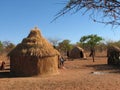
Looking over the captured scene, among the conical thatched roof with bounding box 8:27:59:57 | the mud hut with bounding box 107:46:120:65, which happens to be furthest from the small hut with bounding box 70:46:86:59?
the conical thatched roof with bounding box 8:27:59:57

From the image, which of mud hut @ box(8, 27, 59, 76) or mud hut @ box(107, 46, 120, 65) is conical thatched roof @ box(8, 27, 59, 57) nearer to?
mud hut @ box(8, 27, 59, 76)

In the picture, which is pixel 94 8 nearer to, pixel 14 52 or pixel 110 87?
pixel 110 87

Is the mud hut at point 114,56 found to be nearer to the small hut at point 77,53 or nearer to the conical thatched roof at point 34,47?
the conical thatched roof at point 34,47

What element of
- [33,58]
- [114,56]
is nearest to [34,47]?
[33,58]

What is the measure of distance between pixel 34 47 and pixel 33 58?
2.58 ft

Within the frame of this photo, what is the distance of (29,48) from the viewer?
16.8m

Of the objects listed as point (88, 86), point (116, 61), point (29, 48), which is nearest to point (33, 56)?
point (29, 48)

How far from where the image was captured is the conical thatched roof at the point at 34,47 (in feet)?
53.8

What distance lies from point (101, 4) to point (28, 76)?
1392 cm

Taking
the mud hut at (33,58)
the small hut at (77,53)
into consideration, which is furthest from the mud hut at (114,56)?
the small hut at (77,53)

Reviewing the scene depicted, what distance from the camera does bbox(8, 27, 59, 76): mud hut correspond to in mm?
16219

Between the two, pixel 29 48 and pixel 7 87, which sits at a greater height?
pixel 29 48

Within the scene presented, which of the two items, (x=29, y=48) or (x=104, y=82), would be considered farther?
(x=29, y=48)

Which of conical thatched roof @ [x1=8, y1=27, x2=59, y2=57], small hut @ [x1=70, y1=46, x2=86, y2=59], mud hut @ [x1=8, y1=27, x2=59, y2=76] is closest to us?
mud hut @ [x1=8, y1=27, x2=59, y2=76]
